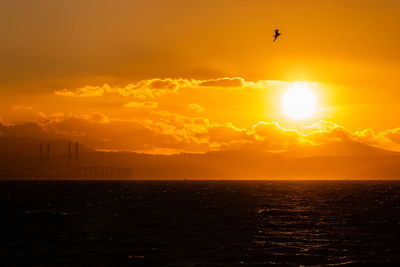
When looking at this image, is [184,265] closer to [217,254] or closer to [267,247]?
[217,254]

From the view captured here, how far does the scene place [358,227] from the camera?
3118 inches

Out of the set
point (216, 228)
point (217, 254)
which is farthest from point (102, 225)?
point (217, 254)

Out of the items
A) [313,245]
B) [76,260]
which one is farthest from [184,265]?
[313,245]

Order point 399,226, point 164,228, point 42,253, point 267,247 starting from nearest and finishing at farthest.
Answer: point 42,253, point 267,247, point 164,228, point 399,226

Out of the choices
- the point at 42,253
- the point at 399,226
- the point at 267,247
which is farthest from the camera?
the point at 399,226

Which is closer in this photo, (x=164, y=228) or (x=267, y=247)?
(x=267, y=247)

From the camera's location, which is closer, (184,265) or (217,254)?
(184,265)

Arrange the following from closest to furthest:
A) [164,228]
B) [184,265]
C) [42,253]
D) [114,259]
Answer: [184,265] → [114,259] → [42,253] → [164,228]

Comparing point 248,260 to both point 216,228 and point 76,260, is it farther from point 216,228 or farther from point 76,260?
point 216,228

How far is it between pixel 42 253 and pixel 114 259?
8.35 metres

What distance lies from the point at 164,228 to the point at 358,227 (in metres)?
27.3

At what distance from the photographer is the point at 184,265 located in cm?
4872

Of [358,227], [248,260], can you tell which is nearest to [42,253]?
[248,260]

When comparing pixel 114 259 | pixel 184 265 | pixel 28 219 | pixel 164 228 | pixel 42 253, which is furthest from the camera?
pixel 28 219
